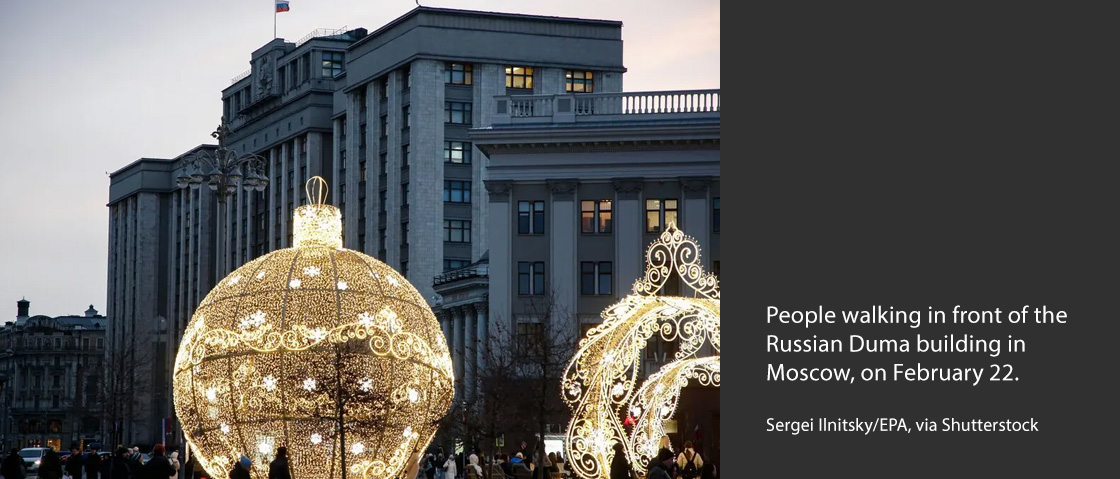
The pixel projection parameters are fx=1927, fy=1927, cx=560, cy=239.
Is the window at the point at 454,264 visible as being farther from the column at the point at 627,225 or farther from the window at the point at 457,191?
the column at the point at 627,225

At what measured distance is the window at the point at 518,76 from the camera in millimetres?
91938

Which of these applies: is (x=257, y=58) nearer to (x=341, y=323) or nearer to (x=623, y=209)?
(x=623, y=209)

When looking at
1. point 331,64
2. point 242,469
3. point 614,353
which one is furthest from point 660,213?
point 331,64

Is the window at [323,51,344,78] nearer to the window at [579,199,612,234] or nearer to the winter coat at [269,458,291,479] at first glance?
the window at [579,199,612,234]

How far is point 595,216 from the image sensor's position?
63.9m

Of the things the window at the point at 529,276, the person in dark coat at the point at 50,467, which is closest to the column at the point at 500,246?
the window at the point at 529,276

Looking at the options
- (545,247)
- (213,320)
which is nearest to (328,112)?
(545,247)

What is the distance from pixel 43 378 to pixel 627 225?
13036cm

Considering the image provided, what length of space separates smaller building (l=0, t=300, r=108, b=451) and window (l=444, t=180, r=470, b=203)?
83887mm

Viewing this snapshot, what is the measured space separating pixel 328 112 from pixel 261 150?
9258 mm

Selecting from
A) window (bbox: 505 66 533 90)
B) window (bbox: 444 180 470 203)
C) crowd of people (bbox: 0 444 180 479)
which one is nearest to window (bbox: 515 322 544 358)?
crowd of people (bbox: 0 444 180 479)

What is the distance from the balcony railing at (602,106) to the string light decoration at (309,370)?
132 ft

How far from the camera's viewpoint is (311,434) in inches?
893

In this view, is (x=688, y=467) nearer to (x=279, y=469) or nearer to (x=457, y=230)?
(x=279, y=469)
